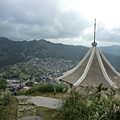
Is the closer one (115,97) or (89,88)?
(115,97)

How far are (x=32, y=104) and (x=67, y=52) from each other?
122m

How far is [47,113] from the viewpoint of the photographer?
733cm

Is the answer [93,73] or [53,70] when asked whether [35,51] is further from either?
[93,73]

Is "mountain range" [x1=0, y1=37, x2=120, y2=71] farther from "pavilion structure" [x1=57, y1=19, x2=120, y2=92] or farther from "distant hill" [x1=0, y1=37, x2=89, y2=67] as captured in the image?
"pavilion structure" [x1=57, y1=19, x2=120, y2=92]

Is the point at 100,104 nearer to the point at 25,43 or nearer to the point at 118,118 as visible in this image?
the point at 118,118

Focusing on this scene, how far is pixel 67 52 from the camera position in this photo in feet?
426

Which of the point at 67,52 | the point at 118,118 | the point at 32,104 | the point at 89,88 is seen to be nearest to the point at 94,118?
the point at 118,118

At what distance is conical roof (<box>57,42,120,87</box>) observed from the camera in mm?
8734

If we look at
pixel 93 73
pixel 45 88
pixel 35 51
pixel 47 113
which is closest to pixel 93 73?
pixel 93 73

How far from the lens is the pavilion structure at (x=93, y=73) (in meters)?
8.72

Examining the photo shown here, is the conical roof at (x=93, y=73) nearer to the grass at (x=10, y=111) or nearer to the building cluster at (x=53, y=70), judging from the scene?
the grass at (x=10, y=111)

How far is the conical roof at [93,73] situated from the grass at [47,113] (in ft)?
5.23

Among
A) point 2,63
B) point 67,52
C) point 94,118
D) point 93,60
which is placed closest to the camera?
point 94,118

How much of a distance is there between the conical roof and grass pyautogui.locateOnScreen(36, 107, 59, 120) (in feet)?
5.23
